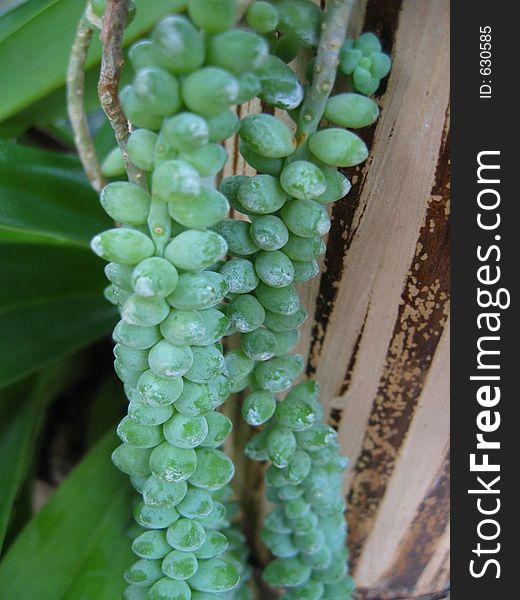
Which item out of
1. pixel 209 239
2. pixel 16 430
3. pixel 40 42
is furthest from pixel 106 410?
pixel 209 239

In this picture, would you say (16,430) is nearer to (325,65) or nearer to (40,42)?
(40,42)

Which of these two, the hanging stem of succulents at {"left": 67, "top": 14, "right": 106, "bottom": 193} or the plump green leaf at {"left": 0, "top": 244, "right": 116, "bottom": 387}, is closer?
the hanging stem of succulents at {"left": 67, "top": 14, "right": 106, "bottom": 193}

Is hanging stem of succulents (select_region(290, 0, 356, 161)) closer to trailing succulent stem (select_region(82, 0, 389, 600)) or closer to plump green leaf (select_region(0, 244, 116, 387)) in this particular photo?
trailing succulent stem (select_region(82, 0, 389, 600))

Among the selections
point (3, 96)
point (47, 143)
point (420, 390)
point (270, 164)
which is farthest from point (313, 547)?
point (47, 143)

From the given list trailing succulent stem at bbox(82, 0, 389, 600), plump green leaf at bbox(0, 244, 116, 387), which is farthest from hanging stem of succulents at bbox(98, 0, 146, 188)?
plump green leaf at bbox(0, 244, 116, 387)

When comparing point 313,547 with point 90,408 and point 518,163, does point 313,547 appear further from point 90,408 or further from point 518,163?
point 90,408

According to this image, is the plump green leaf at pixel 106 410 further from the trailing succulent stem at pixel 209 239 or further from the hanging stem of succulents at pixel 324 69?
the hanging stem of succulents at pixel 324 69
